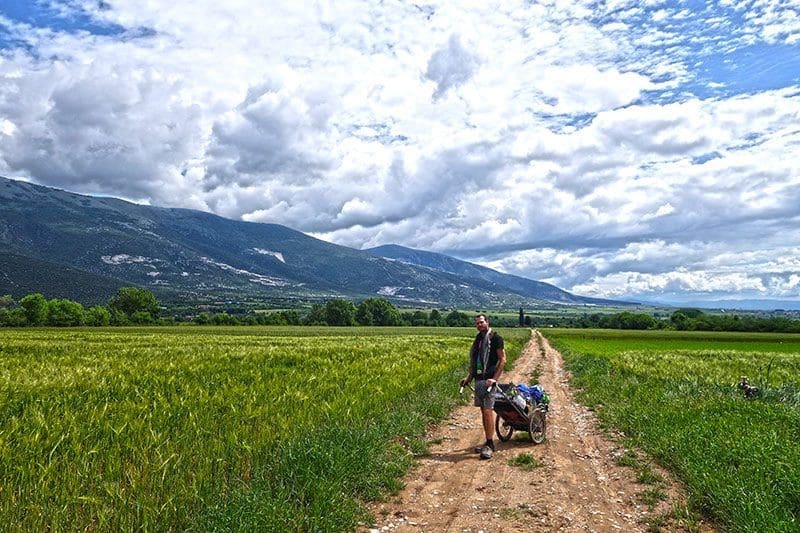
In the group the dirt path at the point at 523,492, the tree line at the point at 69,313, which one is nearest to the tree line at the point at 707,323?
the dirt path at the point at 523,492

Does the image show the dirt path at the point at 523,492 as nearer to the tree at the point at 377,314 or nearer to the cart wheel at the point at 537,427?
the cart wheel at the point at 537,427

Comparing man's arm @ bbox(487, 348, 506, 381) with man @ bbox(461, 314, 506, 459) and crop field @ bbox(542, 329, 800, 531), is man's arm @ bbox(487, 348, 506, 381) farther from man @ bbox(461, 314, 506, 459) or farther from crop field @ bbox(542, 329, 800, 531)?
crop field @ bbox(542, 329, 800, 531)

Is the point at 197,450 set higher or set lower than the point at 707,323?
higher

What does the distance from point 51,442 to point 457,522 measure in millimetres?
6048

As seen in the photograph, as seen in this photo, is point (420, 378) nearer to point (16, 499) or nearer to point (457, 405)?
point (457, 405)

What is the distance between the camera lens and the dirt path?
7051 millimetres

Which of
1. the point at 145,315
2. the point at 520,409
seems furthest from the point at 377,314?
the point at 520,409

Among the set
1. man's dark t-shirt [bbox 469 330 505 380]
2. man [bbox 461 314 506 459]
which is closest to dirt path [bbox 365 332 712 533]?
man [bbox 461 314 506 459]

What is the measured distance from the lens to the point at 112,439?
26.5ft

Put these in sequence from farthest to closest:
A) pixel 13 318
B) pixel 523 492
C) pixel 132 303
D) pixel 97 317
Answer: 1. pixel 132 303
2. pixel 97 317
3. pixel 13 318
4. pixel 523 492

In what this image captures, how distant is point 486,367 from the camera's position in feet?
37.2

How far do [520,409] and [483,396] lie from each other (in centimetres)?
85

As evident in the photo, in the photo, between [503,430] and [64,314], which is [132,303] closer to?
[64,314]

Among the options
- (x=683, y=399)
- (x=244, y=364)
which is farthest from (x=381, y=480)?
(x=244, y=364)
